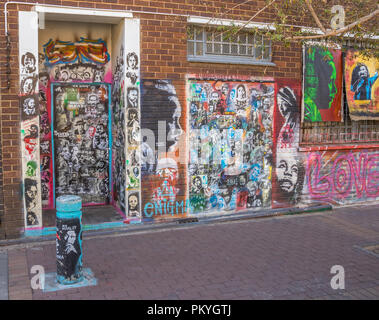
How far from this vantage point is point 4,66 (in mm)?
6617

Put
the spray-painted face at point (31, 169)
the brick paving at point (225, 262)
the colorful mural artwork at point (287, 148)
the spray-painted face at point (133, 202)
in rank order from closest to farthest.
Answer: the brick paving at point (225, 262), the spray-painted face at point (31, 169), the spray-painted face at point (133, 202), the colorful mural artwork at point (287, 148)

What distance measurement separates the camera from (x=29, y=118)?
6.79 m

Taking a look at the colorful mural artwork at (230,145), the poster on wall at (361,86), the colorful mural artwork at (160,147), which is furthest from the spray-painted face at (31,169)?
the poster on wall at (361,86)

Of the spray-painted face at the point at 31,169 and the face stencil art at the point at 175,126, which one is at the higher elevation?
the face stencil art at the point at 175,126

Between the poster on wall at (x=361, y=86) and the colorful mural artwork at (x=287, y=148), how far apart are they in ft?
4.51

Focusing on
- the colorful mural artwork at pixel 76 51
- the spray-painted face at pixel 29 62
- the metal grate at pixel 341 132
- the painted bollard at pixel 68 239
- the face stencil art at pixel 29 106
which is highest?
the colorful mural artwork at pixel 76 51

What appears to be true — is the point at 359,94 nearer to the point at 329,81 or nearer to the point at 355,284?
the point at 329,81

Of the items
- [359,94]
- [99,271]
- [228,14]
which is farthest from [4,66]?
[359,94]

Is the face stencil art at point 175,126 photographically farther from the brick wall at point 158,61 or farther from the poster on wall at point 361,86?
the poster on wall at point 361,86

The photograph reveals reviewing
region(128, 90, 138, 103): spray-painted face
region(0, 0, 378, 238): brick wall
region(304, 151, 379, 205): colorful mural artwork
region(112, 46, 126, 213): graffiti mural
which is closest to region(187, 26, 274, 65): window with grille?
region(0, 0, 378, 238): brick wall

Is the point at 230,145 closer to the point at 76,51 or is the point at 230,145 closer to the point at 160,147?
the point at 160,147

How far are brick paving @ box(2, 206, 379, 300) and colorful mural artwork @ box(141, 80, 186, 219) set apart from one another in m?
0.62

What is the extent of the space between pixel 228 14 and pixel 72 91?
11.6 feet

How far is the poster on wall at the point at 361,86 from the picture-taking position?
9.33m
